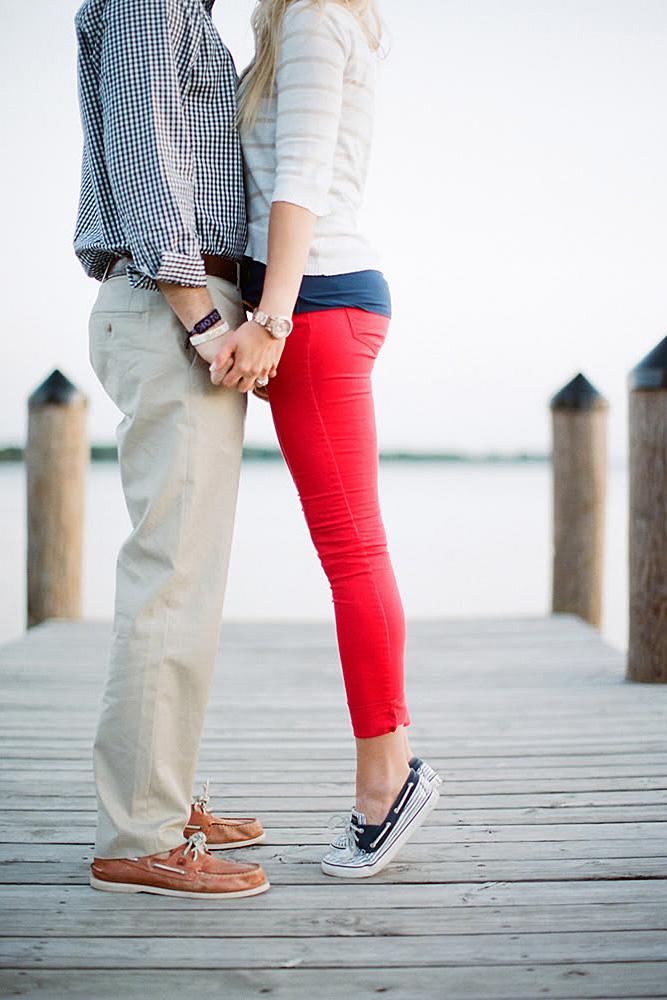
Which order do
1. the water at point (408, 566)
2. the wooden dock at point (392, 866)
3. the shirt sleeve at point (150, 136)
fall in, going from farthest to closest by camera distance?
the water at point (408, 566) → the shirt sleeve at point (150, 136) → the wooden dock at point (392, 866)

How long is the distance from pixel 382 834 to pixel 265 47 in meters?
1.28

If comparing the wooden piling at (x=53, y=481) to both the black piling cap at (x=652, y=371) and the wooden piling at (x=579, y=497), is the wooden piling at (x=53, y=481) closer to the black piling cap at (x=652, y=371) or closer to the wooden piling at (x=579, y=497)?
the wooden piling at (x=579, y=497)

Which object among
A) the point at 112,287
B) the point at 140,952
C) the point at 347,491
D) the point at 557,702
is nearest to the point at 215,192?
the point at 112,287

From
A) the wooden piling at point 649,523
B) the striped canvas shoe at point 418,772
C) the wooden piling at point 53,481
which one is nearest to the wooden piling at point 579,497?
the wooden piling at point 649,523

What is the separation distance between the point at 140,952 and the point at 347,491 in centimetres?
75

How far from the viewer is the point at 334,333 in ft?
5.53

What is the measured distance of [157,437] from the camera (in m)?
1.67

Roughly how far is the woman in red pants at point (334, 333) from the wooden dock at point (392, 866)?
0.17m

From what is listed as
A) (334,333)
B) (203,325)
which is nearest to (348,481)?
(334,333)

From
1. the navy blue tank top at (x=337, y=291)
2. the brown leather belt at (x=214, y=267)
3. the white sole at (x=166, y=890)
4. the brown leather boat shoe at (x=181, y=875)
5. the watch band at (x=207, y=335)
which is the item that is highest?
the brown leather belt at (x=214, y=267)

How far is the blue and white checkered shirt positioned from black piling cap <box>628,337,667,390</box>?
194 cm

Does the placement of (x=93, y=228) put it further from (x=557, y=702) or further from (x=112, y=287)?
(x=557, y=702)

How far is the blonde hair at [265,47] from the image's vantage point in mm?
1660

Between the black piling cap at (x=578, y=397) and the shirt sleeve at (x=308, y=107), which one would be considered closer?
the shirt sleeve at (x=308, y=107)
